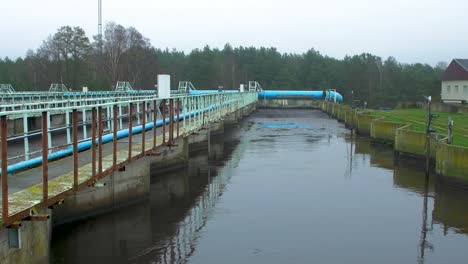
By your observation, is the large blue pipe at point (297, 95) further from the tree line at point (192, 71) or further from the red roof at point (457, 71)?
the red roof at point (457, 71)

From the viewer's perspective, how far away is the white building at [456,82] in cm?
5531

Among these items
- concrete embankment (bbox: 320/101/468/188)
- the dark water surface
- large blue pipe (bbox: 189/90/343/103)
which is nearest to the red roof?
large blue pipe (bbox: 189/90/343/103)

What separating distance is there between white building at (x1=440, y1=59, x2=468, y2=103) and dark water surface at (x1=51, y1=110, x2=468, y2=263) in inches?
1373

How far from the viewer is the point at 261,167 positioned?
78.0 feet

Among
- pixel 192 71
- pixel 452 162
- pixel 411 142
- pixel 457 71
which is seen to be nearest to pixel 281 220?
pixel 452 162

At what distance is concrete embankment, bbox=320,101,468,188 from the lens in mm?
19016

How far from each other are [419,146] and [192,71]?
82273 millimetres

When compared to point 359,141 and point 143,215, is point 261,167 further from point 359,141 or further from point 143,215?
point 359,141

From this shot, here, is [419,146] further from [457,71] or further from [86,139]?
[457,71]

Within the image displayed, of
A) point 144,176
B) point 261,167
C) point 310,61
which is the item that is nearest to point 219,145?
point 261,167

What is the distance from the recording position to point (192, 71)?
342 feet

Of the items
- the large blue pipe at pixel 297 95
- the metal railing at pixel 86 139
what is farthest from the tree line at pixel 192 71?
the metal railing at pixel 86 139

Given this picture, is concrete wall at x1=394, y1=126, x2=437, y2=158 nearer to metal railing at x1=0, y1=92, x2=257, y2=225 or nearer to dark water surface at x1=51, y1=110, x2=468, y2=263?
dark water surface at x1=51, y1=110, x2=468, y2=263

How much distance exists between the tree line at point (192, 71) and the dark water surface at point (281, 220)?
4901 cm
